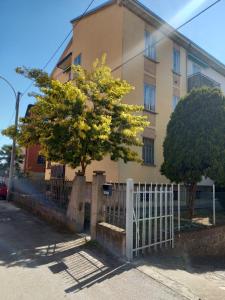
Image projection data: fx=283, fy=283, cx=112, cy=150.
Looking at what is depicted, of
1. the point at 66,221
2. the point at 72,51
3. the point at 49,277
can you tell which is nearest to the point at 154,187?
the point at 49,277

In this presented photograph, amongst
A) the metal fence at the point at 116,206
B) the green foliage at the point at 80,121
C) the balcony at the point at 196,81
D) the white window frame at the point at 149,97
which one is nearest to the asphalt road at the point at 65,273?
the metal fence at the point at 116,206

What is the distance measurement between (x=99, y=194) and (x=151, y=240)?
74.2 inches

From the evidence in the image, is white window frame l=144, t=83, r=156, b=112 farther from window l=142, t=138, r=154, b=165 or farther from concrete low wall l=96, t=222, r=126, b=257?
concrete low wall l=96, t=222, r=126, b=257

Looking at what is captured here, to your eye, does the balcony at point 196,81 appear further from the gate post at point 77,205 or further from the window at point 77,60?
the gate post at point 77,205

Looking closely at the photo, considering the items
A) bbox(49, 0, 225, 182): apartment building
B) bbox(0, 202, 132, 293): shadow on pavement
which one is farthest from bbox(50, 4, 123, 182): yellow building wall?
bbox(0, 202, 132, 293): shadow on pavement

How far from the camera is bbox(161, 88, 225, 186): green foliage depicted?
10.3 metres

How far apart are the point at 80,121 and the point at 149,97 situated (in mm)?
Result: 8138

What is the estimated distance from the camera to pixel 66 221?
9844 millimetres

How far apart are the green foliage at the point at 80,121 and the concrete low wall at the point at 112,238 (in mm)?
2916

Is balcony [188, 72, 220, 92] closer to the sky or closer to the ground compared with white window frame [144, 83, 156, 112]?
closer to the sky

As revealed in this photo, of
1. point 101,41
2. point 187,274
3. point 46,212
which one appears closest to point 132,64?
point 101,41

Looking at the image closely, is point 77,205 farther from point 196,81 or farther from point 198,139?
point 196,81

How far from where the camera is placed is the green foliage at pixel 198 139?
405 inches

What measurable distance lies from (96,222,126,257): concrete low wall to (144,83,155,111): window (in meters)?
9.44
